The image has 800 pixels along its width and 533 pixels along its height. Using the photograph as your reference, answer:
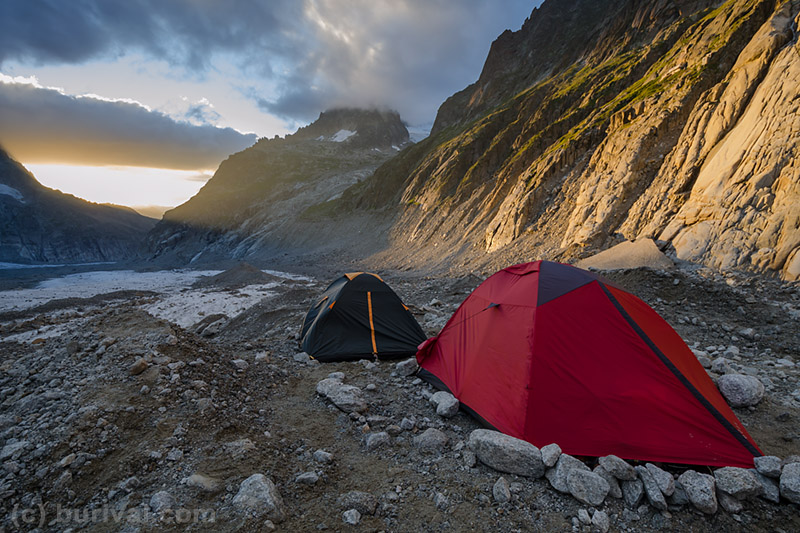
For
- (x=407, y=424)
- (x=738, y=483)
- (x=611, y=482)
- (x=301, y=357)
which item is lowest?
(x=301, y=357)

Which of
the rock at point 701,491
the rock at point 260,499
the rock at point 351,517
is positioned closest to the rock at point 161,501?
the rock at point 260,499

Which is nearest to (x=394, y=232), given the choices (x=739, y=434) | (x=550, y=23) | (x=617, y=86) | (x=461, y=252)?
(x=461, y=252)

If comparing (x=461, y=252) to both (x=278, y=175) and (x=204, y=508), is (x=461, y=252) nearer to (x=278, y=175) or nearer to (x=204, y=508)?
(x=204, y=508)

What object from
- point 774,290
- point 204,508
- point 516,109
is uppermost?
point 516,109

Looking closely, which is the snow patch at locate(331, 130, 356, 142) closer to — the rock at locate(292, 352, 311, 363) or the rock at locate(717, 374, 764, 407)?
the rock at locate(292, 352, 311, 363)

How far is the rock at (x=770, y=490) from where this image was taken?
3.11 m

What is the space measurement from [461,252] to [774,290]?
57.6 ft

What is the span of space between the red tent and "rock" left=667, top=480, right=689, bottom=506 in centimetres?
58

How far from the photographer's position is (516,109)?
37938mm

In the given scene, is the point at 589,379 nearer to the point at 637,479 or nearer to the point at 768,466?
the point at 637,479

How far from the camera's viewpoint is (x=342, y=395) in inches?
205

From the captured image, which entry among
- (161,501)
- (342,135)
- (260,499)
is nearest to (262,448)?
(260,499)

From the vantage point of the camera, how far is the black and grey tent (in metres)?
7.29

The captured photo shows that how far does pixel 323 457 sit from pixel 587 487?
282cm
